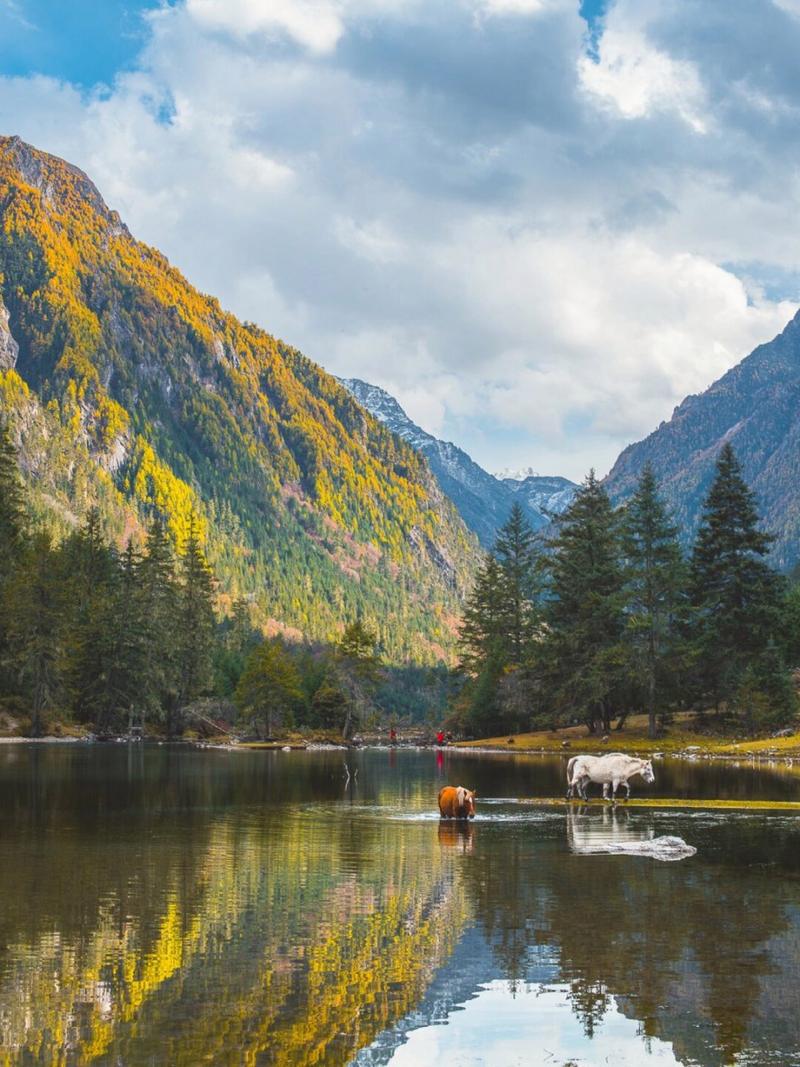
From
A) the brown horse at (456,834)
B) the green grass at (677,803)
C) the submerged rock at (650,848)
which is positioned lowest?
the green grass at (677,803)

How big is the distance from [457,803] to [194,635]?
115m

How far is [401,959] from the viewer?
13984 mm

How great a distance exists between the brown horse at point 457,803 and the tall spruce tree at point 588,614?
54559mm

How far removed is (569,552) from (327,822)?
69150 mm

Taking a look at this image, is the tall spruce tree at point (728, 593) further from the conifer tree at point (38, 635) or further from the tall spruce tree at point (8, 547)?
the tall spruce tree at point (8, 547)

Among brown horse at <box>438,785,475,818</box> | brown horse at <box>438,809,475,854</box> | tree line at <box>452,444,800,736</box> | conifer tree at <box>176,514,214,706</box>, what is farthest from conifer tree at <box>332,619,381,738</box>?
brown horse at <box>438,809,475,854</box>

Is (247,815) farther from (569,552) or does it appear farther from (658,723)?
(569,552)

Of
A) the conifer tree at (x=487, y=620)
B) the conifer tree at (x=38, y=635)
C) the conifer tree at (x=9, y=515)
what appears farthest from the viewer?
the conifer tree at (x=9, y=515)

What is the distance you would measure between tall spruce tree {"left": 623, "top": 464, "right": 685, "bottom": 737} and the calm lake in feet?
175

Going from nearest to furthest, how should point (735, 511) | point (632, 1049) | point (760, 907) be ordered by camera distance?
1. point (632, 1049)
2. point (760, 907)
3. point (735, 511)

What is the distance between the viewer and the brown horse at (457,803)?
3206 centimetres

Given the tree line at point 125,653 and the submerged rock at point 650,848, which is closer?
the submerged rock at point 650,848

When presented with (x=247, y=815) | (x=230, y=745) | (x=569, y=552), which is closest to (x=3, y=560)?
(x=230, y=745)

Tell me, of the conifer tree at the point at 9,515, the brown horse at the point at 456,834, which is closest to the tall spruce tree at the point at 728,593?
the brown horse at the point at 456,834
